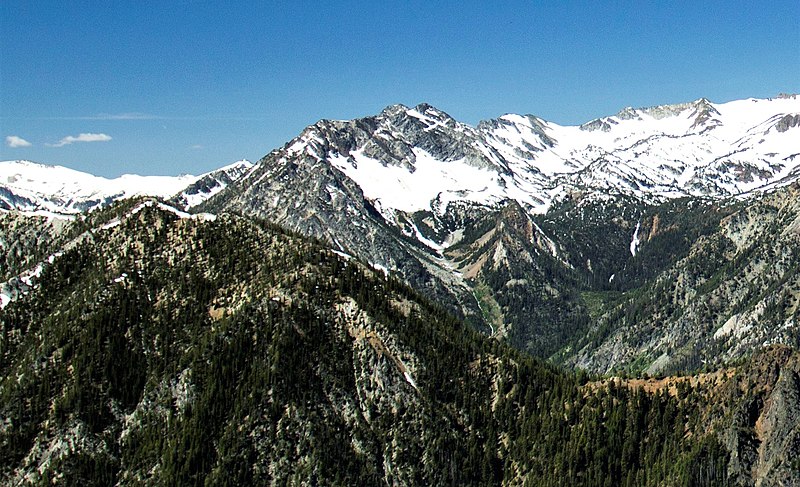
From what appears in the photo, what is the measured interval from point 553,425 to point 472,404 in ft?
64.7

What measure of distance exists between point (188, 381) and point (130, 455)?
19.2 m

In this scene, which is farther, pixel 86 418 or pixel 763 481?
pixel 86 418

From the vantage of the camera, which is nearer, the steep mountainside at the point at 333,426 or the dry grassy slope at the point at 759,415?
the dry grassy slope at the point at 759,415

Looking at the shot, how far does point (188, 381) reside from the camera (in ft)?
636

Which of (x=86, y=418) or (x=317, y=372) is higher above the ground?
(x=317, y=372)

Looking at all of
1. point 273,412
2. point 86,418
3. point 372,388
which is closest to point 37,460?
point 86,418

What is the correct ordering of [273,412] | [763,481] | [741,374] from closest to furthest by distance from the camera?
[763,481] < [741,374] < [273,412]

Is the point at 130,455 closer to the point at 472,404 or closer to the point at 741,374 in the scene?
the point at 472,404

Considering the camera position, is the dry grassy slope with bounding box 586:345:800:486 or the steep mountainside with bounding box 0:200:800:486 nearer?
the dry grassy slope with bounding box 586:345:800:486

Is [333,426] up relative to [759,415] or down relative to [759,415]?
down

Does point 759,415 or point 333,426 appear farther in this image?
point 333,426

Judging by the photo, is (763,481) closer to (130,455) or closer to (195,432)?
(195,432)

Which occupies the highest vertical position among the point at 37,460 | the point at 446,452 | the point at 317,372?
the point at 317,372

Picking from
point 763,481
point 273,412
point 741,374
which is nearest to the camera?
point 763,481
